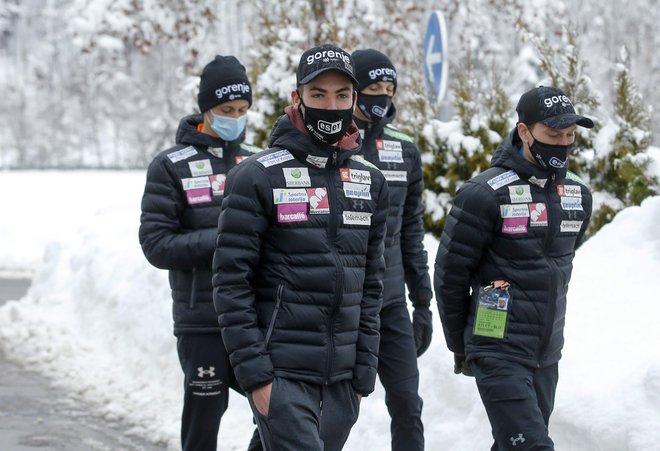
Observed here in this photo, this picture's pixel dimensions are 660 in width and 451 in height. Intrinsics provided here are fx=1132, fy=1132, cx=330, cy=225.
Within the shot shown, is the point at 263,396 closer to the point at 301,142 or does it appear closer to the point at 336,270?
the point at 336,270

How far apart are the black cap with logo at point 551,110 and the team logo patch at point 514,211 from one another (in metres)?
0.38

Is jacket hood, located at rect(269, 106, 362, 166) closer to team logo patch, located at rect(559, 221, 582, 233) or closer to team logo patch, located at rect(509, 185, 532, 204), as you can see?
team logo patch, located at rect(509, 185, 532, 204)

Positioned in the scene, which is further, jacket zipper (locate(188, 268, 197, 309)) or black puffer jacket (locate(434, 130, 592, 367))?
jacket zipper (locate(188, 268, 197, 309))

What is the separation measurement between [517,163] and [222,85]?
5.66 feet

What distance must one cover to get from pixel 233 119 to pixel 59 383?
4302 millimetres

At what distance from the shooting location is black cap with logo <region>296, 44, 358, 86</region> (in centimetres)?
414

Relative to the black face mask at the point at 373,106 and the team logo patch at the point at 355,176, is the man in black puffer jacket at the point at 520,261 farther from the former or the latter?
the black face mask at the point at 373,106

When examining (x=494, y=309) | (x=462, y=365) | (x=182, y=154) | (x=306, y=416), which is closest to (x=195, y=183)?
(x=182, y=154)

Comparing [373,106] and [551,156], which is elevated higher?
[373,106]

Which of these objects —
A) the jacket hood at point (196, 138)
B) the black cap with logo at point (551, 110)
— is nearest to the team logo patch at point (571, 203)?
the black cap with logo at point (551, 110)

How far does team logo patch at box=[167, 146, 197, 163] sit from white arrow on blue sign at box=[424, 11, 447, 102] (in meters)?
4.17

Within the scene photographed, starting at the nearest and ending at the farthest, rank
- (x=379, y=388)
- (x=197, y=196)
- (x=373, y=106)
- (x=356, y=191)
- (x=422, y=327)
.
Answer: (x=356, y=191), (x=197, y=196), (x=373, y=106), (x=422, y=327), (x=379, y=388)

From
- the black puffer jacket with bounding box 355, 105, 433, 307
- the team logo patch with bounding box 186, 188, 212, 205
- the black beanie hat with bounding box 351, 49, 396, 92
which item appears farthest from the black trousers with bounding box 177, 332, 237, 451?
the black beanie hat with bounding box 351, 49, 396, 92

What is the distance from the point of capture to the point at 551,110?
4.95 m
